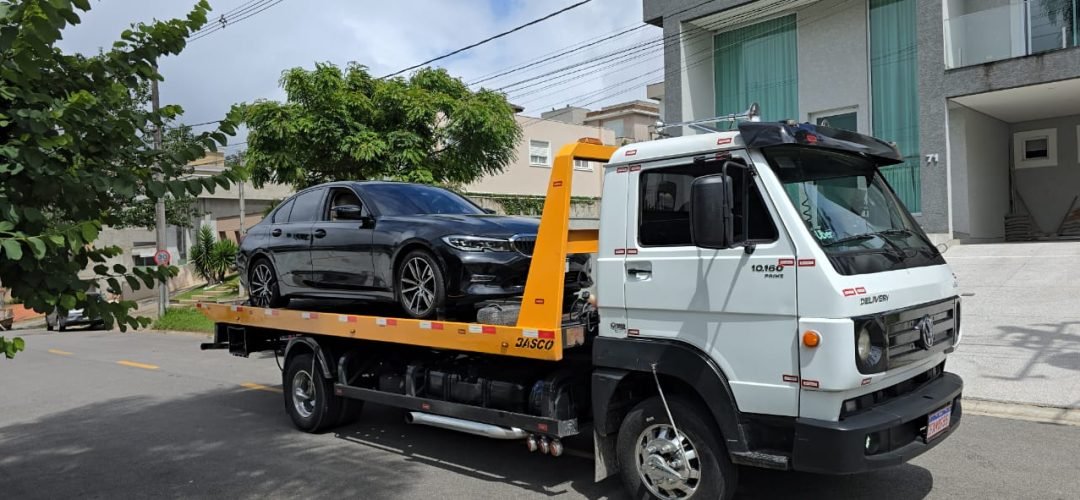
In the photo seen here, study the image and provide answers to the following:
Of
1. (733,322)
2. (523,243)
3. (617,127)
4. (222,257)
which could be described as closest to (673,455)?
(733,322)

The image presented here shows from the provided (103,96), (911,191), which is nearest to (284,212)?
(103,96)

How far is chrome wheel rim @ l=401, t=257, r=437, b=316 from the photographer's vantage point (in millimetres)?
6301

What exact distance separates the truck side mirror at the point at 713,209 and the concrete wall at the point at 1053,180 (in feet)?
50.8

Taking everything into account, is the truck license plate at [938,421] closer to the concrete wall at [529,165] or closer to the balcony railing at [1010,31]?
the balcony railing at [1010,31]

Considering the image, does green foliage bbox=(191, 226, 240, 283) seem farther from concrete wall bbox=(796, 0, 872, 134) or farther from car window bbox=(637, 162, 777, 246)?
car window bbox=(637, 162, 777, 246)

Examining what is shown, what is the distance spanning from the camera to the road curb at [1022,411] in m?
6.79

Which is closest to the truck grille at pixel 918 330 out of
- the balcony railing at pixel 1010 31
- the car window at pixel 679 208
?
the car window at pixel 679 208

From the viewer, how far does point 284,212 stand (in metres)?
8.25

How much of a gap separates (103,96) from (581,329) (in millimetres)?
3263

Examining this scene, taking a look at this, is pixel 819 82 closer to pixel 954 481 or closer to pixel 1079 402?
pixel 1079 402

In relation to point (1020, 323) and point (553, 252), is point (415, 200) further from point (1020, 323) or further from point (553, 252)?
point (1020, 323)

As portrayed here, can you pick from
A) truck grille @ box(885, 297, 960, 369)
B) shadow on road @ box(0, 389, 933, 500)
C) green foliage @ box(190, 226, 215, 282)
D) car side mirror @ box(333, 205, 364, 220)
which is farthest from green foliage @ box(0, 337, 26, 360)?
green foliage @ box(190, 226, 215, 282)

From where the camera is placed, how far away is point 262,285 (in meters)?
8.28

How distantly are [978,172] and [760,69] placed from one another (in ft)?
16.1
